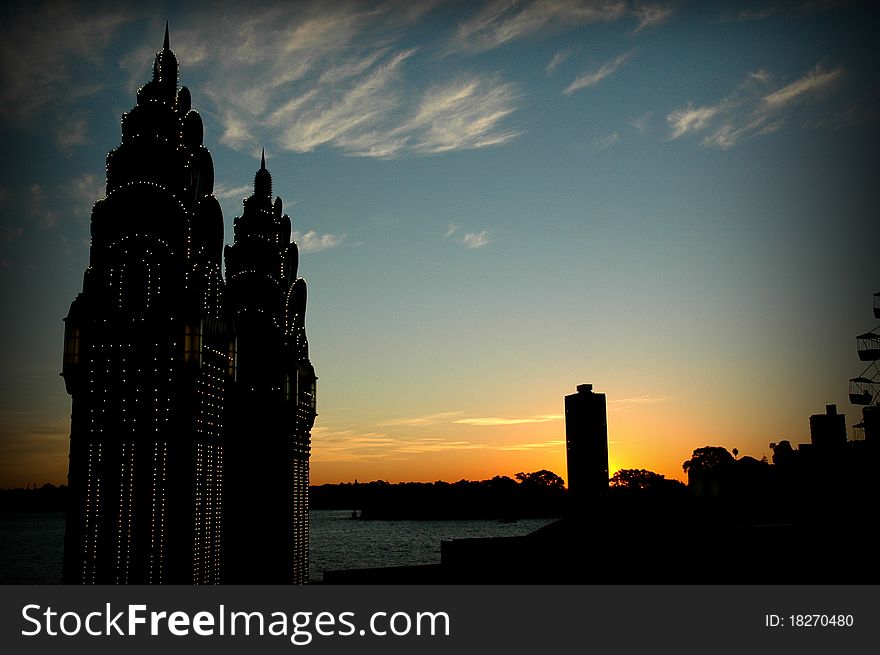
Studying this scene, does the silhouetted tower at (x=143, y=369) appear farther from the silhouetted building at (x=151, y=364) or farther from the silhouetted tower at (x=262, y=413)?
the silhouetted tower at (x=262, y=413)

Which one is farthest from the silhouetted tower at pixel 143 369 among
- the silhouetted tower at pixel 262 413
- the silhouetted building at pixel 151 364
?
the silhouetted tower at pixel 262 413

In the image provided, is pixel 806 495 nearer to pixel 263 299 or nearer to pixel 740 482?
pixel 740 482

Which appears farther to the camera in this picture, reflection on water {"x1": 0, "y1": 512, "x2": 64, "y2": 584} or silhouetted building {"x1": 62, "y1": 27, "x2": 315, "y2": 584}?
reflection on water {"x1": 0, "y1": 512, "x2": 64, "y2": 584}

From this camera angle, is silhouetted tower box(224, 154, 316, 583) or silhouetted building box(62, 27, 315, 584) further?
silhouetted tower box(224, 154, 316, 583)

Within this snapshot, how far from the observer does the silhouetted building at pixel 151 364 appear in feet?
87.9

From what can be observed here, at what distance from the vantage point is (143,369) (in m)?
27.7

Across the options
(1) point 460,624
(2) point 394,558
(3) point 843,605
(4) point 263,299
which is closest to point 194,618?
(1) point 460,624

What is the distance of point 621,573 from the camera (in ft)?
77.0

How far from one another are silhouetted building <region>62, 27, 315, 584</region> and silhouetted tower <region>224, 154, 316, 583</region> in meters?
7.65

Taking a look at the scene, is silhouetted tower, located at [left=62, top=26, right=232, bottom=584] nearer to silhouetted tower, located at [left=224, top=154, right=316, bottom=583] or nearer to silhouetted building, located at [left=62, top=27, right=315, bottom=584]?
silhouetted building, located at [left=62, top=27, right=315, bottom=584]

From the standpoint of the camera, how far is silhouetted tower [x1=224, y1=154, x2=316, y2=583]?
40.6 m

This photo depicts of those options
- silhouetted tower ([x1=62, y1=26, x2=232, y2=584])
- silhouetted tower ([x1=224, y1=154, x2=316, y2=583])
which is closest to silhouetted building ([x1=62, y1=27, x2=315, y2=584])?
silhouetted tower ([x1=62, y1=26, x2=232, y2=584])

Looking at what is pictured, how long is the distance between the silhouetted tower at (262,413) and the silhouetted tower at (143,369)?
9900 millimetres

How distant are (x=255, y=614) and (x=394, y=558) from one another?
425 feet
